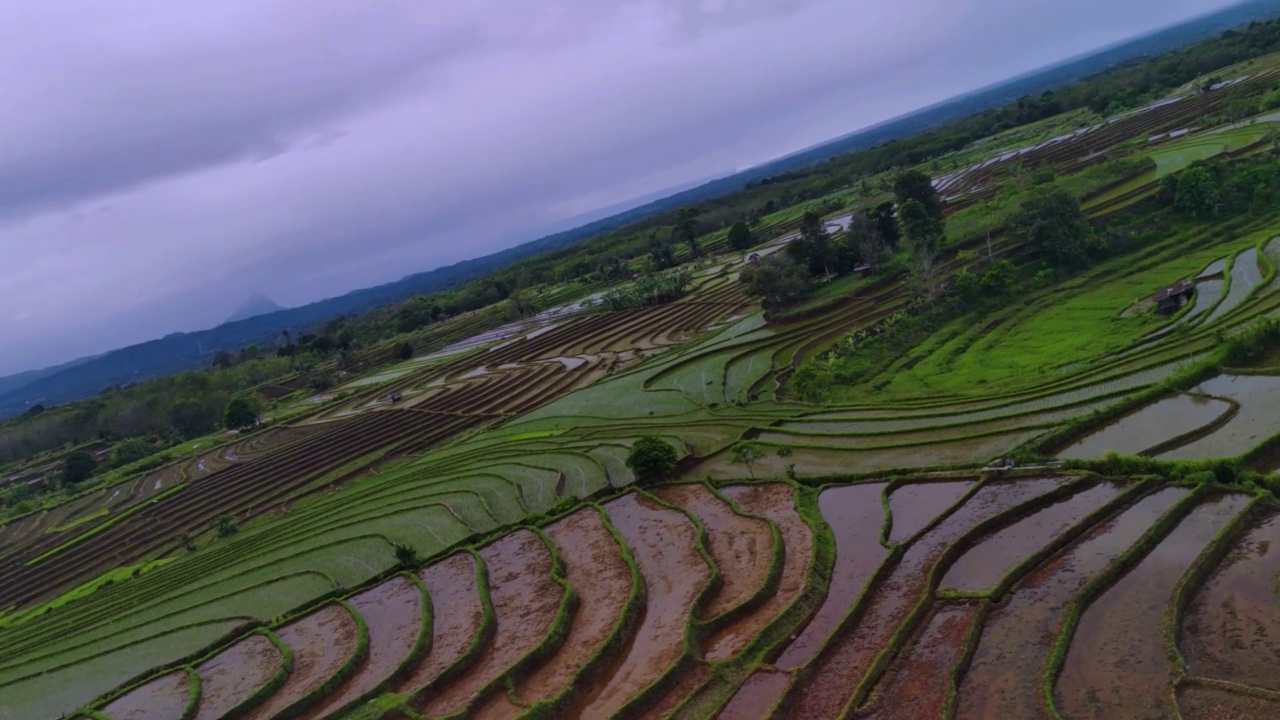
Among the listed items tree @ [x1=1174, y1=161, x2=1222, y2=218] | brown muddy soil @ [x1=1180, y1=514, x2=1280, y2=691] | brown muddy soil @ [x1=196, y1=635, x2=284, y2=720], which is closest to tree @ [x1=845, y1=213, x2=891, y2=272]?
tree @ [x1=1174, y1=161, x2=1222, y2=218]

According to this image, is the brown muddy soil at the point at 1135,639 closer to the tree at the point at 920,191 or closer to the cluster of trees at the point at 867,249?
the cluster of trees at the point at 867,249

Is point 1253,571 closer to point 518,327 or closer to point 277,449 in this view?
point 277,449

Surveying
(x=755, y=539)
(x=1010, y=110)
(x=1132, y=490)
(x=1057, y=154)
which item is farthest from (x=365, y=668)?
(x=1010, y=110)

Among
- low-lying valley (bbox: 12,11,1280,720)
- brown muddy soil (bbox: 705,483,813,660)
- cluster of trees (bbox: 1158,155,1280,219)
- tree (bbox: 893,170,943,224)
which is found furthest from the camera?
tree (bbox: 893,170,943,224)

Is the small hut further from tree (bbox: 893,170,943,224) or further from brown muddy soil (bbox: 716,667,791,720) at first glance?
brown muddy soil (bbox: 716,667,791,720)

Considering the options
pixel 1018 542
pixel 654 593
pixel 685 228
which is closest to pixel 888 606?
pixel 1018 542

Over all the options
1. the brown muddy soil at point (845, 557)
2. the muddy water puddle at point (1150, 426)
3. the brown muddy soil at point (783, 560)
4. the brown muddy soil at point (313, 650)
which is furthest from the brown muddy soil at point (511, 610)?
the muddy water puddle at point (1150, 426)

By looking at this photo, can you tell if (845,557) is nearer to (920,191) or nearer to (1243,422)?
(1243,422)
